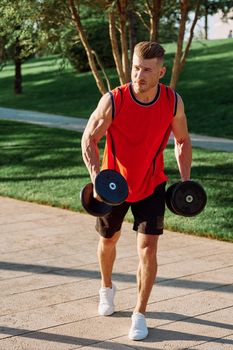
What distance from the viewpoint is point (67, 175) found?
11.3 m

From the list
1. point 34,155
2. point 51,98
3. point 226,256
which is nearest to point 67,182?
point 34,155

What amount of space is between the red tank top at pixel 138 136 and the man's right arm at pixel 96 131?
0.04 m

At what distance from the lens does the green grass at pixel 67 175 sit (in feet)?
26.8

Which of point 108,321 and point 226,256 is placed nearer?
point 108,321

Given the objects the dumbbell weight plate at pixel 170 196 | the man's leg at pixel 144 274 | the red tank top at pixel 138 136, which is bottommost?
the man's leg at pixel 144 274

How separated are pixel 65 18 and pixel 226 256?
5.87 metres

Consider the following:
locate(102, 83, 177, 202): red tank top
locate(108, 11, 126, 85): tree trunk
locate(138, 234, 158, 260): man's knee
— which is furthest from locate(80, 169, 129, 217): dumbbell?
locate(108, 11, 126, 85): tree trunk

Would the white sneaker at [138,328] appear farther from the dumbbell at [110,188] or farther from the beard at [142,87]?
the beard at [142,87]

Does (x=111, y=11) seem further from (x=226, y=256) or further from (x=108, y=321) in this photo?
(x=108, y=321)

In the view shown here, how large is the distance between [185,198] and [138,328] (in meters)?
0.89

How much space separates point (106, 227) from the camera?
4.91 meters

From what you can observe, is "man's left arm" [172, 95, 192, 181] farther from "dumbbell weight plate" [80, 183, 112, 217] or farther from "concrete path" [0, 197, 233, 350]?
"concrete path" [0, 197, 233, 350]

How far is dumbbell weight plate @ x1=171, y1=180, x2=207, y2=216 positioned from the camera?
189 inches

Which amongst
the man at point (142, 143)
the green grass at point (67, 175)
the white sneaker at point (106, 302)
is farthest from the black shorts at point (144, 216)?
the green grass at point (67, 175)
